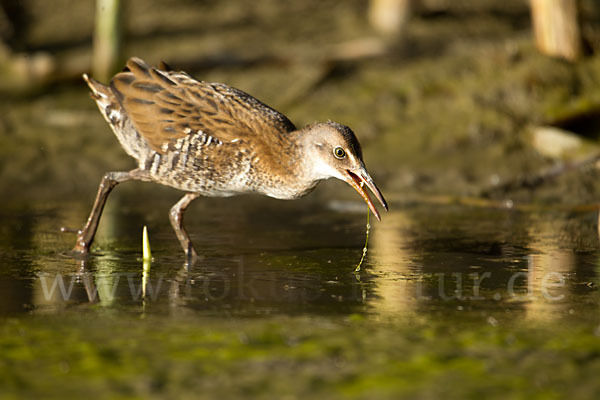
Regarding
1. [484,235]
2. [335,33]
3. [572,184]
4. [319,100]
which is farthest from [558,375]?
[335,33]

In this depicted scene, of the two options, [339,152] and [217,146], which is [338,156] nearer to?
[339,152]

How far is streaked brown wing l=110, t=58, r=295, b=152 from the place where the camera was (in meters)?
7.82

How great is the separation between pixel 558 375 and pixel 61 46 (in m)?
12.9

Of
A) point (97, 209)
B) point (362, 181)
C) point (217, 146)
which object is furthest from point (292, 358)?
point (97, 209)

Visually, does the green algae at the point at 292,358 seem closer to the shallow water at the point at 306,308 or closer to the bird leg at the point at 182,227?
the shallow water at the point at 306,308

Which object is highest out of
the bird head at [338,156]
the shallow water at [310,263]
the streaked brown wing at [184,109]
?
the streaked brown wing at [184,109]

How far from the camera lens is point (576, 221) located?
9.20m

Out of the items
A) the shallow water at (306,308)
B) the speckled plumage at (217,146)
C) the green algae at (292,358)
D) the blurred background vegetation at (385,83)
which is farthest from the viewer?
the blurred background vegetation at (385,83)

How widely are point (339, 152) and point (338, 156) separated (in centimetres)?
3

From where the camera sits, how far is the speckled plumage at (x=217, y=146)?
7562mm

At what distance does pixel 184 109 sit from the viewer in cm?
798

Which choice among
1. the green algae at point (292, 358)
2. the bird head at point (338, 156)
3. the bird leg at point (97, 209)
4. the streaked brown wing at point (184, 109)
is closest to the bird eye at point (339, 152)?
the bird head at point (338, 156)

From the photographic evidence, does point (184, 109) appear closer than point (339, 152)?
No

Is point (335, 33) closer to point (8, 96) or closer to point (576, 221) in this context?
point (8, 96)
